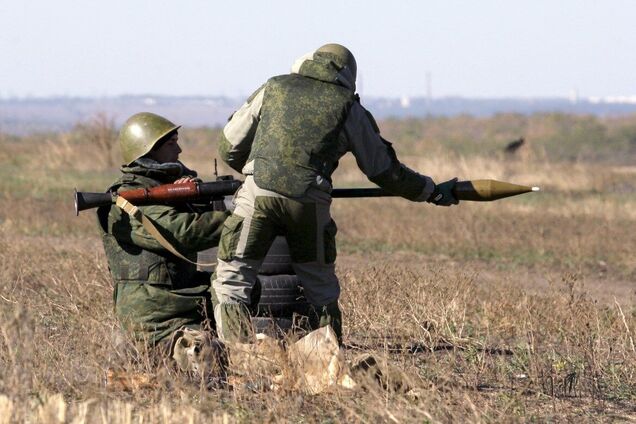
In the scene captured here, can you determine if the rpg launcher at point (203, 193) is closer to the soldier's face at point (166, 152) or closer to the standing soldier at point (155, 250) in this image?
the standing soldier at point (155, 250)

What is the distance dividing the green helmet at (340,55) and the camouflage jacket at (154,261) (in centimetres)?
101

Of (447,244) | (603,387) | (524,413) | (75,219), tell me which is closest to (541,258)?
(447,244)

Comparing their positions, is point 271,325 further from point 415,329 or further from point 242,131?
point 415,329

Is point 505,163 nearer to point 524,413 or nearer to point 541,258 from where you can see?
point 541,258

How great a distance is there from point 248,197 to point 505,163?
71.4 ft

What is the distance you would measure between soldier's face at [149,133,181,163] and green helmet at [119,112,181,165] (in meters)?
0.06

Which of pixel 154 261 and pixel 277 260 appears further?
pixel 277 260

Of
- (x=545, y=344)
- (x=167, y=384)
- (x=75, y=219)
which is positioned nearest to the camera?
(x=167, y=384)

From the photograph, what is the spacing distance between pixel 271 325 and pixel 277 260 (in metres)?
0.43

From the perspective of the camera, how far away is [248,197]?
20.7 ft

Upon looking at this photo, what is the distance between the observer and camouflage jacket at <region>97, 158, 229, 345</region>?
657 centimetres

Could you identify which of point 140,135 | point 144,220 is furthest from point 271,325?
point 140,135

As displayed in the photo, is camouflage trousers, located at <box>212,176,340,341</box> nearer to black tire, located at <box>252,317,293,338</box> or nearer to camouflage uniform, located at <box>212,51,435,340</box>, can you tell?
camouflage uniform, located at <box>212,51,435,340</box>

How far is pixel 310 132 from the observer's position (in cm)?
620
